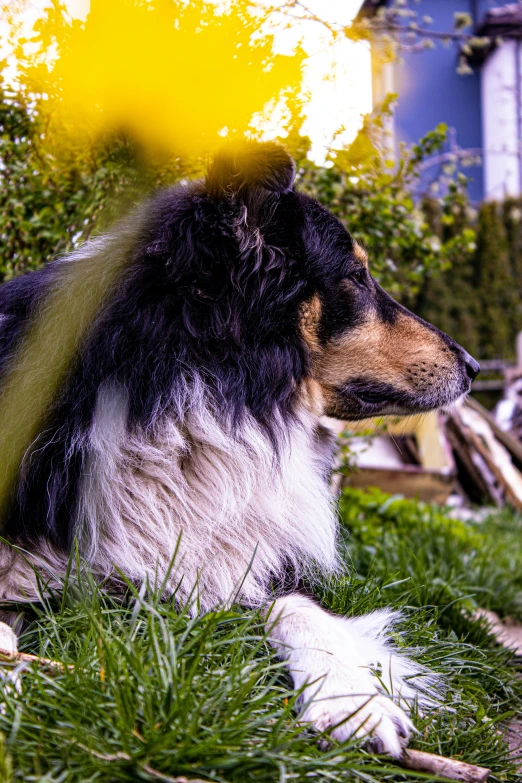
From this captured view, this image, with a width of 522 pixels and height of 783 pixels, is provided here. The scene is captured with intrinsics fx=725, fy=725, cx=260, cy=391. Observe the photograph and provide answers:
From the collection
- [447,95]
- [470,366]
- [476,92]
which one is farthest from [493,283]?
[470,366]

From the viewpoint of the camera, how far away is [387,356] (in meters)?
2.49

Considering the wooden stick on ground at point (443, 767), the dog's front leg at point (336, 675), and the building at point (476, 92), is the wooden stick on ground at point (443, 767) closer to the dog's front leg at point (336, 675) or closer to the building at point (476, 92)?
the dog's front leg at point (336, 675)

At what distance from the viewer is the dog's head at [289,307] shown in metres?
2.15

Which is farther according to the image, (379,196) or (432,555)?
(432,555)

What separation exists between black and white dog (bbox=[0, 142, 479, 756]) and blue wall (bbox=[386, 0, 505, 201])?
1122 cm

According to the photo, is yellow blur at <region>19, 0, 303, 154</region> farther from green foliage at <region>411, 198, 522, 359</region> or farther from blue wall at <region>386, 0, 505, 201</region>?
blue wall at <region>386, 0, 505, 201</region>

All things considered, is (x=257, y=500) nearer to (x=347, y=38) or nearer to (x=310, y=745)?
(x=310, y=745)

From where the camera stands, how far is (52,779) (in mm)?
1252

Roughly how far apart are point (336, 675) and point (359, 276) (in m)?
1.39

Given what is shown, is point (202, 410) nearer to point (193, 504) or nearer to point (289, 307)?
point (193, 504)

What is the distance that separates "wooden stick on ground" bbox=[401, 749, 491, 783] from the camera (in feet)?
4.83

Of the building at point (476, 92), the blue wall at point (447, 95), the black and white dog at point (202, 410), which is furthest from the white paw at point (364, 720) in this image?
the blue wall at point (447, 95)

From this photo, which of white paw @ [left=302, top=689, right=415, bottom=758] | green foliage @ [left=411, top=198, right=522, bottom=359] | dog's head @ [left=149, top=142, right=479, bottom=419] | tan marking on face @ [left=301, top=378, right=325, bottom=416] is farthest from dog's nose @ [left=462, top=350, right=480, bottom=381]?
green foliage @ [left=411, top=198, right=522, bottom=359]

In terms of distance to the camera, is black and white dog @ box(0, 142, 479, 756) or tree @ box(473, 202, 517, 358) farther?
tree @ box(473, 202, 517, 358)
